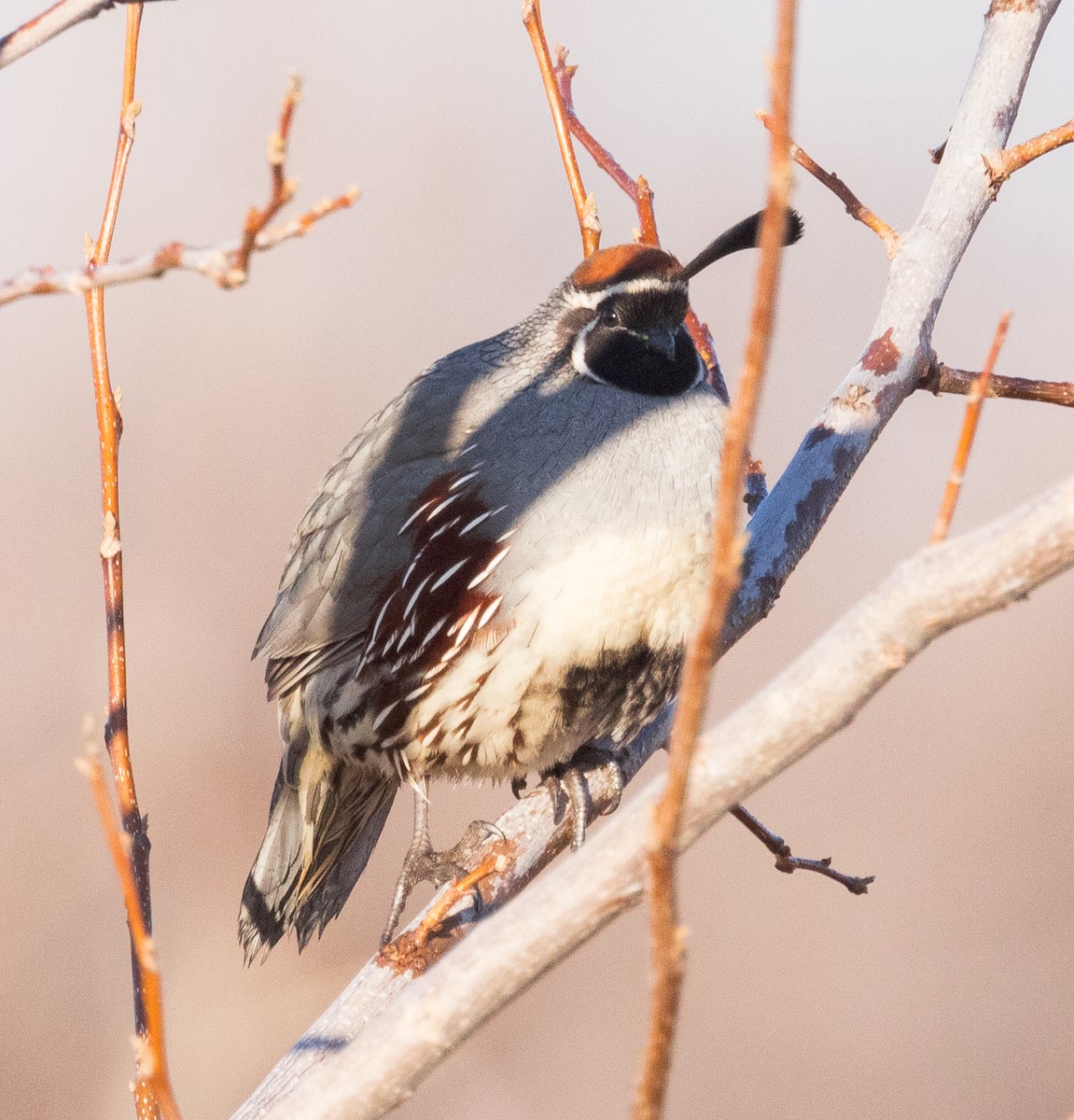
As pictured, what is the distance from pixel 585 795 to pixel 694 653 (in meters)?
2.33

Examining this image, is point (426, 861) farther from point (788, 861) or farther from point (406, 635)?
point (788, 861)

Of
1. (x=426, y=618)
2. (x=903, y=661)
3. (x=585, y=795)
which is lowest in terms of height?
(x=585, y=795)

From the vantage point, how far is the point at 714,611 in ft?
3.54

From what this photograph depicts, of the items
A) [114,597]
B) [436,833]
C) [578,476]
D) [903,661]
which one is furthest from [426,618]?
[436,833]

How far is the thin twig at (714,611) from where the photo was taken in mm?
999

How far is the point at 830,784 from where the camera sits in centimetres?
757

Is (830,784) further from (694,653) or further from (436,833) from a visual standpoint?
(694,653)

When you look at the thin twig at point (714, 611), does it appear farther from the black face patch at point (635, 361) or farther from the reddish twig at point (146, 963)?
the black face patch at point (635, 361)

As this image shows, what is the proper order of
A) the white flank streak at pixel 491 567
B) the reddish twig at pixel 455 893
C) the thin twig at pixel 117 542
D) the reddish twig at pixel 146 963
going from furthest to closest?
the white flank streak at pixel 491 567
the thin twig at pixel 117 542
the reddish twig at pixel 455 893
the reddish twig at pixel 146 963

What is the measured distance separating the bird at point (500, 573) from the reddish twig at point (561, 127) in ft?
0.76

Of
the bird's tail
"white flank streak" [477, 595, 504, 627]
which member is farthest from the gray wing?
"white flank streak" [477, 595, 504, 627]

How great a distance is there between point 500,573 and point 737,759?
1813 millimetres

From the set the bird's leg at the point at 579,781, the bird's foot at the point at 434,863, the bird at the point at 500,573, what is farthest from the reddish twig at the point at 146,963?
the bird's leg at the point at 579,781

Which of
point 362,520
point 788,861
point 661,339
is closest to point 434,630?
point 362,520
